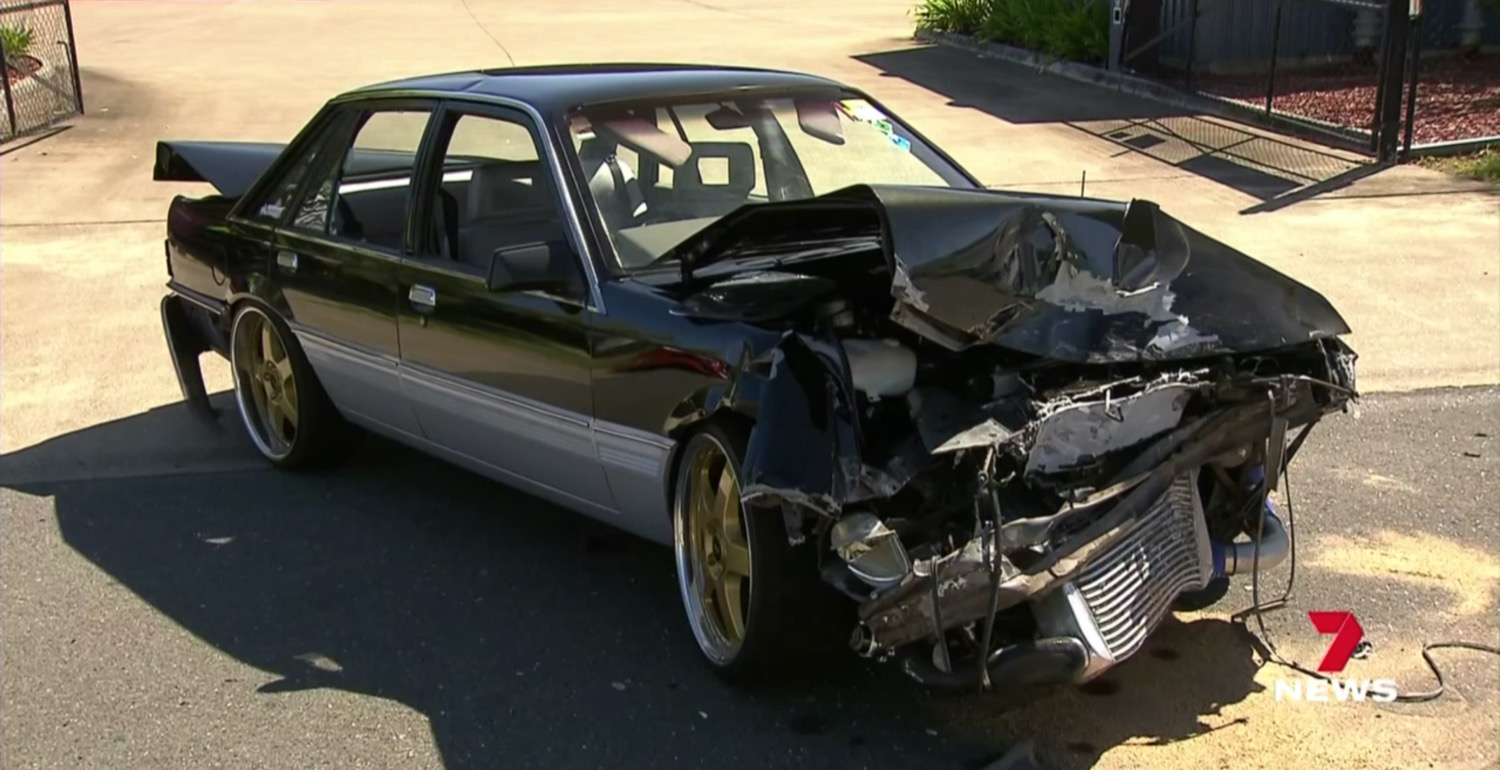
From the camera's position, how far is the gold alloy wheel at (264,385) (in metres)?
6.21

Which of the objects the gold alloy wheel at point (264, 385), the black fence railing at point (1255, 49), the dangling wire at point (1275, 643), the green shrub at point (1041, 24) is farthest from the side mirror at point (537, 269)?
the green shrub at point (1041, 24)

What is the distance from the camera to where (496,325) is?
4.85 meters

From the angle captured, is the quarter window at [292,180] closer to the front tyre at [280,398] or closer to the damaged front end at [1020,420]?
the front tyre at [280,398]

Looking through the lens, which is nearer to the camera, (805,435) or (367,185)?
(805,435)

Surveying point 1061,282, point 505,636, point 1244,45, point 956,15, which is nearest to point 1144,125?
point 1244,45

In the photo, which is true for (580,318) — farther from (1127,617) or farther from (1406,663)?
(1406,663)

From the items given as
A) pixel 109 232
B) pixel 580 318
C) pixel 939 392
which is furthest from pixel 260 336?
pixel 109 232

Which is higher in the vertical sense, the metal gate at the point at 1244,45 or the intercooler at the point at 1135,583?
the metal gate at the point at 1244,45

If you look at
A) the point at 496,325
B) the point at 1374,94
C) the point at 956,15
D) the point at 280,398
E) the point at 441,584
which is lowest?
the point at 441,584

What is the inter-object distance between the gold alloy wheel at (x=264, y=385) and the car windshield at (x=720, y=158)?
77.0 inches

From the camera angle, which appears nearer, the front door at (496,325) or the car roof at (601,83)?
the front door at (496,325)

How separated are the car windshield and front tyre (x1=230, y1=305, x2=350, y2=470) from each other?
5.77ft

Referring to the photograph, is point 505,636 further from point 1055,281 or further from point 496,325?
point 1055,281

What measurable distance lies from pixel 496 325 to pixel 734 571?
119cm
